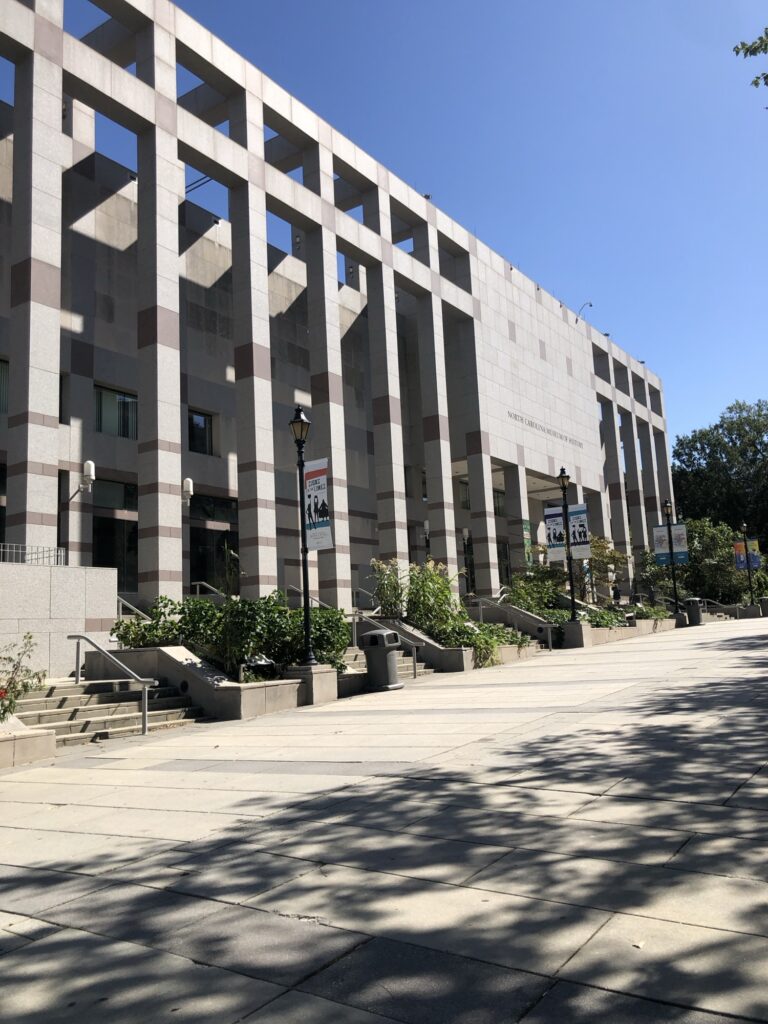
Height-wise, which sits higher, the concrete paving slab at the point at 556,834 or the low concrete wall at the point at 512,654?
the low concrete wall at the point at 512,654

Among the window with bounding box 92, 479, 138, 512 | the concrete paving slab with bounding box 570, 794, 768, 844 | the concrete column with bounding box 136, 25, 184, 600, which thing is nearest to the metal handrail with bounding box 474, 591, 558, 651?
the concrete column with bounding box 136, 25, 184, 600

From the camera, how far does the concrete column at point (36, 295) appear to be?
A: 20.8 metres

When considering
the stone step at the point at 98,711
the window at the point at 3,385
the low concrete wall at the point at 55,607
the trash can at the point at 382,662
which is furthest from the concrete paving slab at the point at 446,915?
the window at the point at 3,385

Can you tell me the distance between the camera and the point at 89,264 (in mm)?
26891

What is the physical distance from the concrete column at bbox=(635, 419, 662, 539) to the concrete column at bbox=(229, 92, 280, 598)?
40.3m

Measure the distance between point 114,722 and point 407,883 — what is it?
9.90m

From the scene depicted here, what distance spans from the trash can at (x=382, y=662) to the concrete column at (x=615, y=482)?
3901 cm

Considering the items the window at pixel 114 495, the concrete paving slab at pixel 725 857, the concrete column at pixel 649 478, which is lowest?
the concrete paving slab at pixel 725 857

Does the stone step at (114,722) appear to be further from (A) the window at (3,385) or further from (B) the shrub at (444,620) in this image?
(A) the window at (3,385)

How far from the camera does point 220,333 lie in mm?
31828

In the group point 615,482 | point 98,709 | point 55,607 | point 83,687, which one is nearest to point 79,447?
point 55,607

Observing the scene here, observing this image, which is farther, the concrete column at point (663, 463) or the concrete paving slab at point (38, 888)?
the concrete column at point (663, 463)

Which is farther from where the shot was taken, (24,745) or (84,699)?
(84,699)

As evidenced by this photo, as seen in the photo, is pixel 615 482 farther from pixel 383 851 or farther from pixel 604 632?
pixel 383 851
